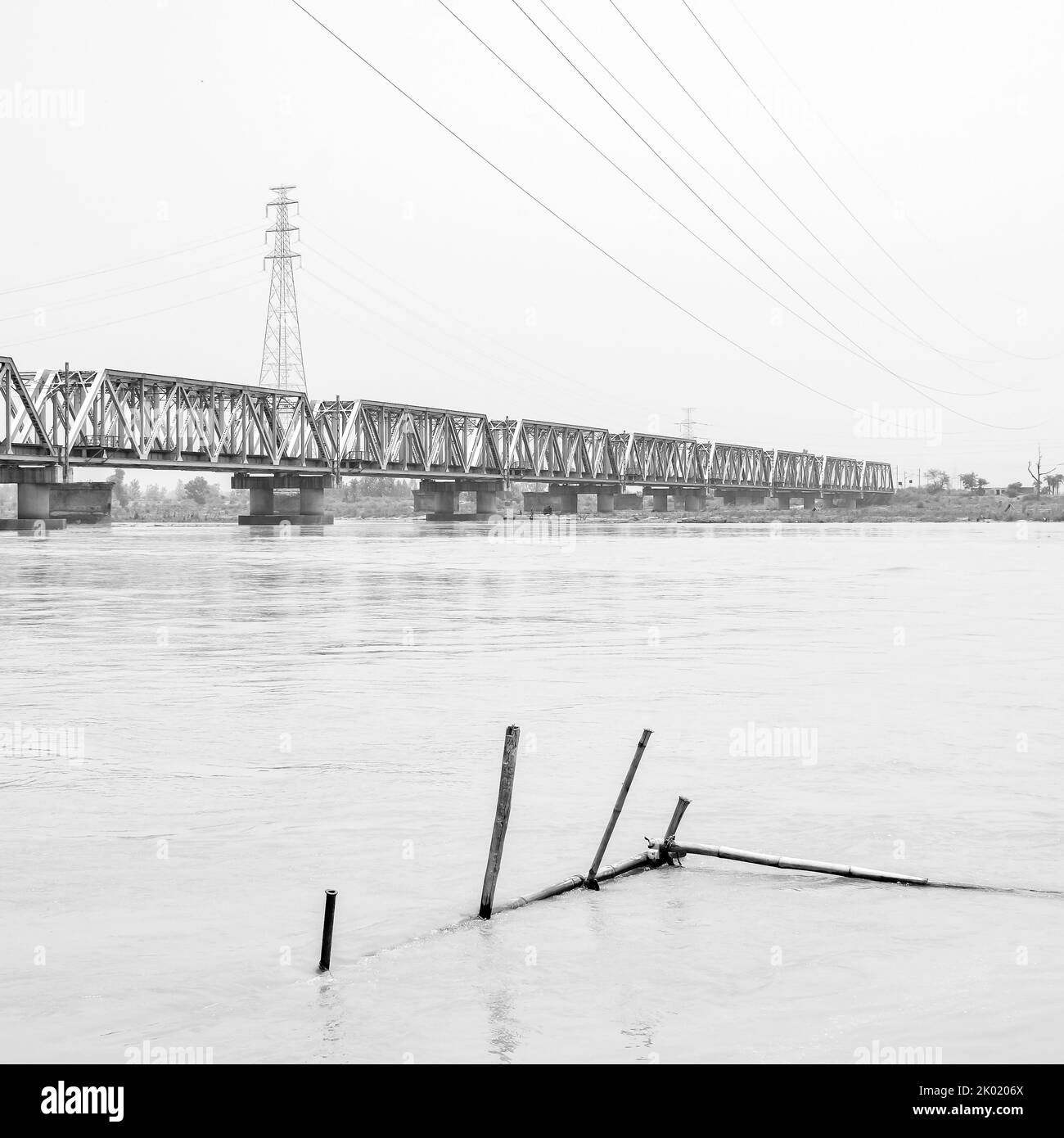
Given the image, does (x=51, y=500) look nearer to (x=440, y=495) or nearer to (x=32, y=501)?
(x=32, y=501)

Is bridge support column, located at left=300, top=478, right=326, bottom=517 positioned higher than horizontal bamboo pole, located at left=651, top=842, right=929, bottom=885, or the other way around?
bridge support column, located at left=300, top=478, right=326, bottom=517

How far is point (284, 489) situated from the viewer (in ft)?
429

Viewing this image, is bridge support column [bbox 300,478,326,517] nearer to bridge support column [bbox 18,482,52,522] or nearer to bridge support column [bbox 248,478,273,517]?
bridge support column [bbox 248,478,273,517]

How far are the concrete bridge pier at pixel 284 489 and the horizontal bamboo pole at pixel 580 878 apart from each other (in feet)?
390

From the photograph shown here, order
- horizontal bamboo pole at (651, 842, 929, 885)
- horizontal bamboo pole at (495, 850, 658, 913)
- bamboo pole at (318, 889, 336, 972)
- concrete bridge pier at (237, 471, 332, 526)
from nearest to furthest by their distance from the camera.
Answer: bamboo pole at (318, 889, 336, 972) < horizontal bamboo pole at (495, 850, 658, 913) < horizontal bamboo pole at (651, 842, 929, 885) < concrete bridge pier at (237, 471, 332, 526)

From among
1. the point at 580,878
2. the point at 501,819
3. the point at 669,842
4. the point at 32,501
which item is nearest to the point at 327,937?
the point at 501,819

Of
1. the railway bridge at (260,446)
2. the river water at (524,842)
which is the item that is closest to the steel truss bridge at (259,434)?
the railway bridge at (260,446)

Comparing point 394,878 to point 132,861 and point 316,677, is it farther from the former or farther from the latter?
point 316,677

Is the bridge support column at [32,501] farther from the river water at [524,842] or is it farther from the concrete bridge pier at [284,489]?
the river water at [524,842]

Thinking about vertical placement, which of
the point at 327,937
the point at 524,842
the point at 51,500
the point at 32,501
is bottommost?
the point at 524,842

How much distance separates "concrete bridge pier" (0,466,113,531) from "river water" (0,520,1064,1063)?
7617 cm

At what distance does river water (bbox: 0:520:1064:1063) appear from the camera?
6.40m

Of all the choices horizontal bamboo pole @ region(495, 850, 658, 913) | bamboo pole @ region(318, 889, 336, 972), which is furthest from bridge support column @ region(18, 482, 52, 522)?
bamboo pole @ region(318, 889, 336, 972)

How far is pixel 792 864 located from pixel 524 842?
6.61 feet
